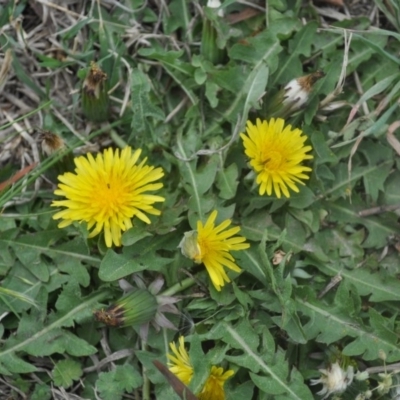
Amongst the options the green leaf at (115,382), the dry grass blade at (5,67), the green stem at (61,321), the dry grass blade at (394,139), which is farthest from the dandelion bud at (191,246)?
the dry grass blade at (5,67)

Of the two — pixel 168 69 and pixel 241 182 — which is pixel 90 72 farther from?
pixel 241 182

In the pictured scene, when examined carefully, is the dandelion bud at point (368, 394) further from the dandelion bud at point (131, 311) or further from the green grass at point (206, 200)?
the dandelion bud at point (131, 311)

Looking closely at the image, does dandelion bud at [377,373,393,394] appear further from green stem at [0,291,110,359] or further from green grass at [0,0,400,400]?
green stem at [0,291,110,359]

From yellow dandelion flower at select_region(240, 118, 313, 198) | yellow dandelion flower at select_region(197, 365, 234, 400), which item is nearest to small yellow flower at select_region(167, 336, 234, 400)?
yellow dandelion flower at select_region(197, 365, 234, 400)

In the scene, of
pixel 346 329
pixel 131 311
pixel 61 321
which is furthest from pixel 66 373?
pixel 346 329

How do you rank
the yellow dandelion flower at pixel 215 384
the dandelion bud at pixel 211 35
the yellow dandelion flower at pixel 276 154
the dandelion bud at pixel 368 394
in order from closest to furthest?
the dandelion bud at pixel 368 394, the yellow dandelion flower at pixel 215 384, the yellow dandelion flower at pixel 276 154, the dandelion bud at pixel 211 35

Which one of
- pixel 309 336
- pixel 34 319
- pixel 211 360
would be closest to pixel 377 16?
pixel 309 336
